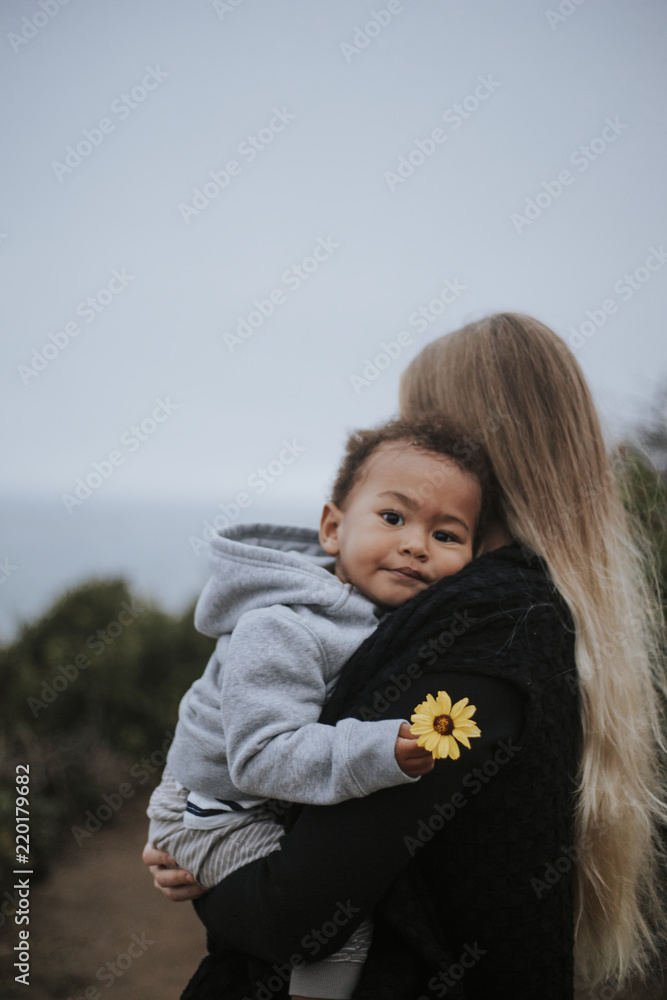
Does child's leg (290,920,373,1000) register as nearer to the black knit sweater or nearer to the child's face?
the black knit sweater

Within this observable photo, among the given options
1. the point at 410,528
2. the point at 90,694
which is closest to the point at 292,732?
the point at 410,528

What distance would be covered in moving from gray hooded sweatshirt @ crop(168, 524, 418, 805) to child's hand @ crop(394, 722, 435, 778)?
12 millimetres

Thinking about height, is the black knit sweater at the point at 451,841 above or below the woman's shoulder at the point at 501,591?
below

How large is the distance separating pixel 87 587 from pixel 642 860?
4184 millimetres

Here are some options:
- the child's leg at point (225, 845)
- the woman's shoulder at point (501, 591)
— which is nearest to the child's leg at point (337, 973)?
the child's leg at point (225, 845)

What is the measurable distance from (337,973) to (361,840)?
1.28 ft

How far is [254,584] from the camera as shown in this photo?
1661 millimetres

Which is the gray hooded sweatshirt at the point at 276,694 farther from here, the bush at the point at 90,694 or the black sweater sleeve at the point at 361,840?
the bush at the point at 90,694

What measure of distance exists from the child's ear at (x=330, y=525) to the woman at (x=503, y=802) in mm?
450

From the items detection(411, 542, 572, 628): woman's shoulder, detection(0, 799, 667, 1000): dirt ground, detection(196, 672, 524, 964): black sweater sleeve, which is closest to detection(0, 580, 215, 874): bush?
detection(0, 799, 667, 1000): dirt ground

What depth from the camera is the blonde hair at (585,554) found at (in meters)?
1.59

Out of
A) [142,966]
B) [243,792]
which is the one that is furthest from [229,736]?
[142,966]

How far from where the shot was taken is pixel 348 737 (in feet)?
4.11

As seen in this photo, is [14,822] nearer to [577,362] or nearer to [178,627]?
[178,627]
